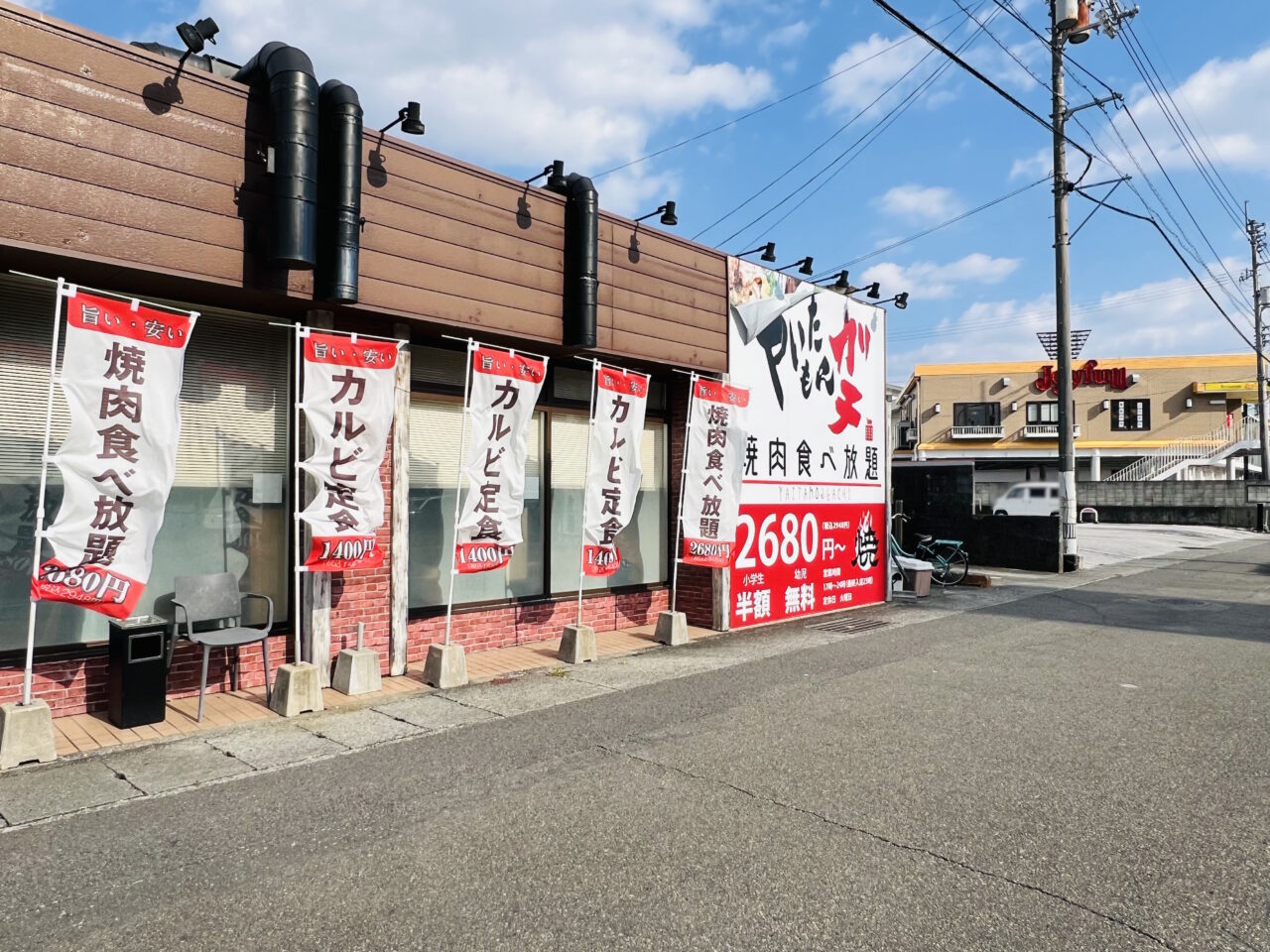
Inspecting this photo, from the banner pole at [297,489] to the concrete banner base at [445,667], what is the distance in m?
1.11

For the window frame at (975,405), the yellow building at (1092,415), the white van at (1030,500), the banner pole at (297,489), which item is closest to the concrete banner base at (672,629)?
the banner pole at (297,489)

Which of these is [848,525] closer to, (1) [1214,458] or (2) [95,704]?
(2) [95,704]

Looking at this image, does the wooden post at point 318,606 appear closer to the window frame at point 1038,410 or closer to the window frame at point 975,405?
the window frame at point 975,405

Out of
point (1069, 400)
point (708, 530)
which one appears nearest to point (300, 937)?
point (708, 530)

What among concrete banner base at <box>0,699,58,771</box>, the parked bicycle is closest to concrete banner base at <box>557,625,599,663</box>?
concrete banner base at <box>0,699,58,771</box>

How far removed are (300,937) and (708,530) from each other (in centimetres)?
742

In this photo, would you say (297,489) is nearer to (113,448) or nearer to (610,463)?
(113,448)

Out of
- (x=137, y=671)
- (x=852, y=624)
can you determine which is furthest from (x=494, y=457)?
(x=852, y=624)

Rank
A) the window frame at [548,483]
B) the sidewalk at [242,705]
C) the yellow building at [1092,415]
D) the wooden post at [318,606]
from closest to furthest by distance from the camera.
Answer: the sidewalk at [242,705], the wooden post at [318,606], the window frame at [548,483], the yellow building at [1092,415]

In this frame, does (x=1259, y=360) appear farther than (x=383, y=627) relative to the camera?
Yes

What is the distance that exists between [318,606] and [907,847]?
5271mm

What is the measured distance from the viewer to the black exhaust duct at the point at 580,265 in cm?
895

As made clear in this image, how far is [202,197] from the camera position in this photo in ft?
20.8

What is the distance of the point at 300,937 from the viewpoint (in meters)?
3.30
